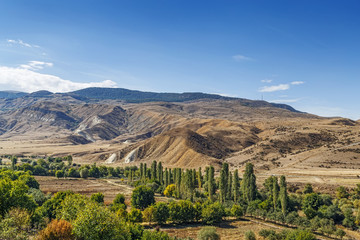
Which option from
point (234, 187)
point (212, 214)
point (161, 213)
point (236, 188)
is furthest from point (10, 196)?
point (234, 187)

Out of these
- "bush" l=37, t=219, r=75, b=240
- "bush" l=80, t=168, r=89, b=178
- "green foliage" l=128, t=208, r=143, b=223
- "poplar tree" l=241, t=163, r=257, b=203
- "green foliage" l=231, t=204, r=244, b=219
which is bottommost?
"bush" l=80, t=168, r=89, b=178

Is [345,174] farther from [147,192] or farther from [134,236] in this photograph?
[134,236]

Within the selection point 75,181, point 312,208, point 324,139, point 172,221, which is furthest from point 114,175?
point 324,139

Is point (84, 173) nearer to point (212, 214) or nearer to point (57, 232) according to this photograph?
point (212, 214)

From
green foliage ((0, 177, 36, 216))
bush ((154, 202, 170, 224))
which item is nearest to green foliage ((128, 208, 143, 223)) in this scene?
bush ((154, 202, 170, 224))

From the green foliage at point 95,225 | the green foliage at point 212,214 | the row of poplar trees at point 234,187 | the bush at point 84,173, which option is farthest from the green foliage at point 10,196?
the bush at point 84,173

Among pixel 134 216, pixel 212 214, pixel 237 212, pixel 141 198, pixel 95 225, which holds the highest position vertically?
pixel 95 225

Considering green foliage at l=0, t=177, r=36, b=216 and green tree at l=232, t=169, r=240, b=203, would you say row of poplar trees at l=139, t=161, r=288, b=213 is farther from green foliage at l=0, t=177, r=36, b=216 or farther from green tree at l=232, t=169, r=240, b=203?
green foliage at l=0, t=177, r=36, b=216

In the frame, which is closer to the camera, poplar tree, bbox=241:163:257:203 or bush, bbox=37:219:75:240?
bush, bbox=37:219:75:240

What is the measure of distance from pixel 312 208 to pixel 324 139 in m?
122

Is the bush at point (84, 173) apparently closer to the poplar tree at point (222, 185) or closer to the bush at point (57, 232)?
the poplar tree at point (222, 185)

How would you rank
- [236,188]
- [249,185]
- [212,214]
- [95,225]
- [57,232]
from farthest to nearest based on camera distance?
[236,188] < [249,185] < [212,214] < [95,225] < [57,232]

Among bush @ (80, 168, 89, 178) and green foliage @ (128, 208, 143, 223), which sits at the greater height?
green foliage @ (128, 208, 143, 223)

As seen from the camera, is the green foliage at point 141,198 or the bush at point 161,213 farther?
the green foliage at point 141,198
